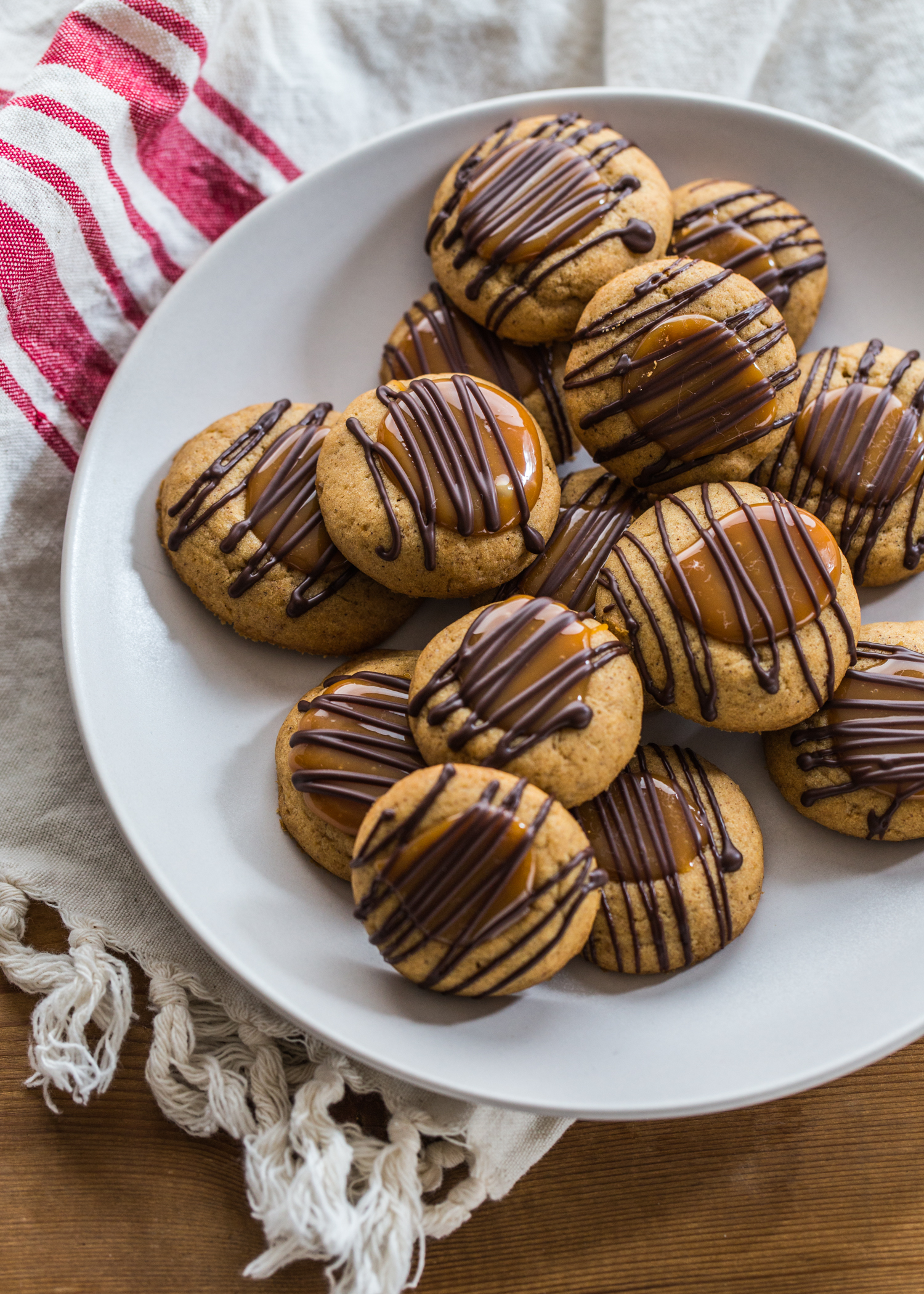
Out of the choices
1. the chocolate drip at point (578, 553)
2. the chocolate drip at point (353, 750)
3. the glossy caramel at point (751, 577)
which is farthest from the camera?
the chocolate drip at point (578, 553)

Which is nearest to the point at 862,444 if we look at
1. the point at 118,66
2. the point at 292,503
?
the point at 292,503

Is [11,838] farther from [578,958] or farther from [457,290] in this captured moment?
[457,290]

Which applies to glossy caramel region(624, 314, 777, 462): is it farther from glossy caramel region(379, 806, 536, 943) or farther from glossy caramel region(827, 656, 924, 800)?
glossy caramel region(379, 806, 536, 943)

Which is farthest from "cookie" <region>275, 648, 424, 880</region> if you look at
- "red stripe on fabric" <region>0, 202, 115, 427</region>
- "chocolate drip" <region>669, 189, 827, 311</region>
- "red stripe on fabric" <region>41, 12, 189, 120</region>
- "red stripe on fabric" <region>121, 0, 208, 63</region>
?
"red stripe on fabric" <region>121, 0, 208, 63</region>

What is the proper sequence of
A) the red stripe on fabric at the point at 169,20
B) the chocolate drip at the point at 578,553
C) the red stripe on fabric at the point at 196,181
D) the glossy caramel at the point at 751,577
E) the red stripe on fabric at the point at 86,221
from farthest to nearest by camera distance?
the red stripe on fabric at the point at 196,181
the red stripe on fabric at the point at 169,20
the red stripe on fabric at the point at 86,221
the chocolate drip at the point at 578,553
the glossy caramel at the point at 751,577

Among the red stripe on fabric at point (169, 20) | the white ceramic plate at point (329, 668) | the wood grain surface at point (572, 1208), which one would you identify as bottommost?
the wood grain surface at point (572, 1208)

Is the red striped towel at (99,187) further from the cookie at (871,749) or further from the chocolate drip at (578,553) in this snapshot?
the cookie at (871,749)

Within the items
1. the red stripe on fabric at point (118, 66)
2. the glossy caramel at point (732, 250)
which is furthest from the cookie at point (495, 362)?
the red stripe on fabric at point (118, 66)

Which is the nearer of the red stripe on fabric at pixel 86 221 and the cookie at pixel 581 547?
the cookie at pixel 581 547
